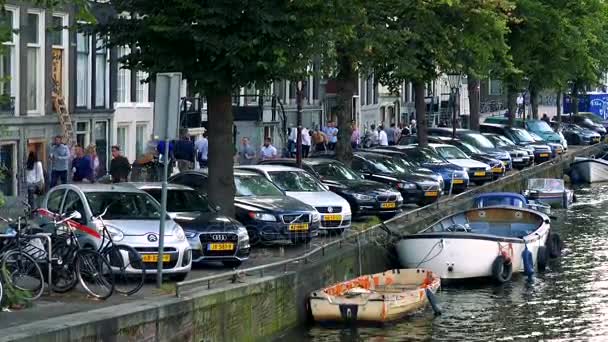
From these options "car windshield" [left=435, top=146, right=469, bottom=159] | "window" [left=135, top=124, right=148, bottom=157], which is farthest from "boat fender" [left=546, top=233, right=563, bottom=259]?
"window" [left=135, top=124, right=148, bottom=157]

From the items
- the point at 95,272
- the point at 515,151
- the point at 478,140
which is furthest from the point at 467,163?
the point at 95,272

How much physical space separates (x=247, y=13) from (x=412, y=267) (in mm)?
7837

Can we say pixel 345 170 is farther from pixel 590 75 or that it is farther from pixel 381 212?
pixel 590 75

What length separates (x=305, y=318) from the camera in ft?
82.6

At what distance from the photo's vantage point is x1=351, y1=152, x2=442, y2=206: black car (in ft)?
127

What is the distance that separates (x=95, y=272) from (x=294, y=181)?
12559mm

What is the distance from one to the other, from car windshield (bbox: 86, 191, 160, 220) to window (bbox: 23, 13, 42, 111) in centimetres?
1568

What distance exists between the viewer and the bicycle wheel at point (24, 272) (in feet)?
63.6

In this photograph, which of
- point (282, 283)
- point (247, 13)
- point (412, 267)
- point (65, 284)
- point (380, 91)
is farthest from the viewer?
point (380, 91)

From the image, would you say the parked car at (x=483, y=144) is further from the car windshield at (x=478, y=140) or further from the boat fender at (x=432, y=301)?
the boat fender at (x=432, y=301)

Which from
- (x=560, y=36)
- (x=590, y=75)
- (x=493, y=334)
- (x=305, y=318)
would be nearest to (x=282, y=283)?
(x=305, y=318)

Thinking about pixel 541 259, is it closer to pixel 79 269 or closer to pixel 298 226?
pixel 298 226

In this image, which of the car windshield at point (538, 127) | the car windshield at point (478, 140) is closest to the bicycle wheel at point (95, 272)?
the car windshield at point (478, 140)

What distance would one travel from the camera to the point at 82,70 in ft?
138
